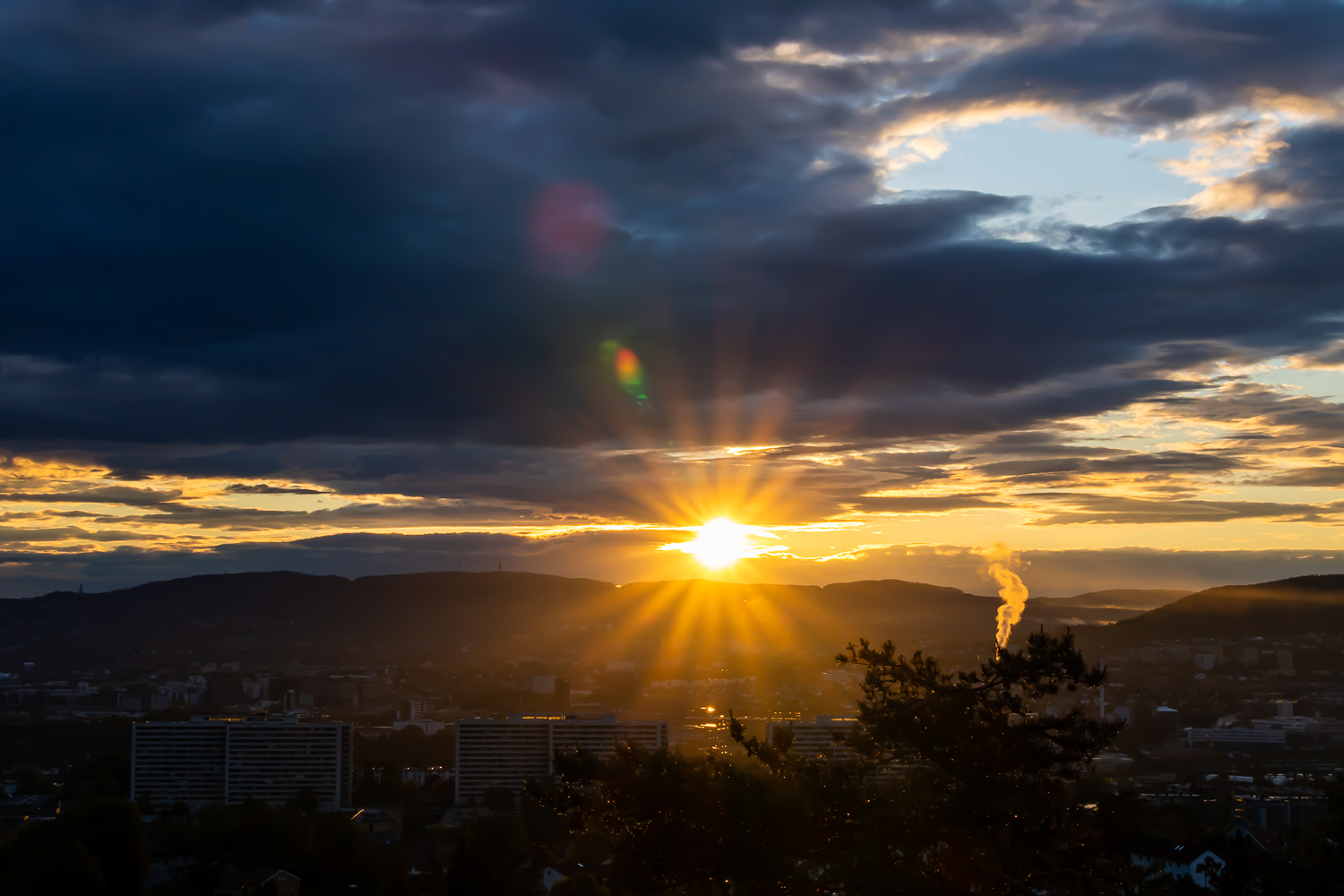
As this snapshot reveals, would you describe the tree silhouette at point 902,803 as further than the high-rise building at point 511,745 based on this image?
No

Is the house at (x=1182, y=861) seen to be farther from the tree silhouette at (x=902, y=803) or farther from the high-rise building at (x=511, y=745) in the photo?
the high-rise building at (x=511, y=745)

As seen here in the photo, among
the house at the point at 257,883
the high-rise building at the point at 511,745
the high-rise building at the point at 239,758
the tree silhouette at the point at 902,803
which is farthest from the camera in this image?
the high-rise building at the point at 239,758

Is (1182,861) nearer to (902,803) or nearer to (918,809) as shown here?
A: (902,803)

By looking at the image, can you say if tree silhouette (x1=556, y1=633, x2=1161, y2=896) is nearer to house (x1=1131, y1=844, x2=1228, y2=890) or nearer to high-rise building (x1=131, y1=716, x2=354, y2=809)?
house (x1=1131, y1=844, x2=1228, y2=890)

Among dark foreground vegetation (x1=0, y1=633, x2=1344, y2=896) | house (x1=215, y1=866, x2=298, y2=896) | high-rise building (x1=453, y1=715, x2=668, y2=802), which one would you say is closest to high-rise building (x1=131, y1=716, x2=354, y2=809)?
high-rise building (x1=453, y1=715, x2=668, y2=802)

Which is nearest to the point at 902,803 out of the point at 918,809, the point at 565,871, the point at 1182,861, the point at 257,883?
the point at 918,809

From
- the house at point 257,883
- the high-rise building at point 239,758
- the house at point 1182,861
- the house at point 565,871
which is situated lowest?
the high-rise building at point 239,758

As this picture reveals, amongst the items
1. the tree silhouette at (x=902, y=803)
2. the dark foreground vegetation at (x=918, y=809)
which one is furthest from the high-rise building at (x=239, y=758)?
the tree silhouette at (x=902, y=803)
